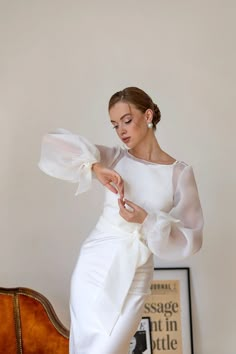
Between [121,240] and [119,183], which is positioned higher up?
[119,183]

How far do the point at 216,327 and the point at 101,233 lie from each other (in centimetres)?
95

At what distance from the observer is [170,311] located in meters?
1.96

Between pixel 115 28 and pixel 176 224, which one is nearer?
pixel 176 224

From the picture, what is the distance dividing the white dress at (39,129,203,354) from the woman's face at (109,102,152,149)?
0.25 ft

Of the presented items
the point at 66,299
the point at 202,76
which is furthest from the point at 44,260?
the point at 202,76

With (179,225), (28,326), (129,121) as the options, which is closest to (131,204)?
(179,225)

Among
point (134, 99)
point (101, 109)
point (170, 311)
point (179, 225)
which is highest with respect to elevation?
point (101, 109)

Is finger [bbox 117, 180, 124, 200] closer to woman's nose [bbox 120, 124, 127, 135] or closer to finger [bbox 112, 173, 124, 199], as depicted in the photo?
finger [bbox 112, 173, 124, 199]

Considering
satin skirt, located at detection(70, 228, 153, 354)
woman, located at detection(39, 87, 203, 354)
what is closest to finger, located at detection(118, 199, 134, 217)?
woman, located at detection(39, 87, 203, 354)

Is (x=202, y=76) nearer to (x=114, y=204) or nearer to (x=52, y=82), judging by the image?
(x=52, y=82)

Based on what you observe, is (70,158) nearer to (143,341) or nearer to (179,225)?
(179,225)

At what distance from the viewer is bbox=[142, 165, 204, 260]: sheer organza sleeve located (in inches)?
Result: 47.5

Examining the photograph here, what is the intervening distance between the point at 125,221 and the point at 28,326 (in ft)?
2.20

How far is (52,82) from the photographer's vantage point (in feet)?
6.76
